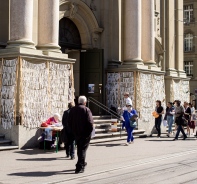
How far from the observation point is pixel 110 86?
70.7ft

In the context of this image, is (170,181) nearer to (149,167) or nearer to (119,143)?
(149,167)

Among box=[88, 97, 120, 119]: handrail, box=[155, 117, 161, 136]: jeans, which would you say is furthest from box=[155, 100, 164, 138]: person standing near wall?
box=[88, 97, 120, 119]: handrail

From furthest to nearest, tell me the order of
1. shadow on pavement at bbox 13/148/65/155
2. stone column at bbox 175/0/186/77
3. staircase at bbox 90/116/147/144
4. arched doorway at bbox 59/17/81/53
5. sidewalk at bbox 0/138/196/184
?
1. stone column at bbox 175/0/186/77
2. arched doorway at bbox 59/17/81/53
3. staircase at bbox 90/116/147/144
4. shadow on pavement at bbox 13/148/65/155
5. sidewalk at bbox 0/138/196/184

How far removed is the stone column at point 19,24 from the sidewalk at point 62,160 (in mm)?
3949

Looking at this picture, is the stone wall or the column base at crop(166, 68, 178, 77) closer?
the stone wall

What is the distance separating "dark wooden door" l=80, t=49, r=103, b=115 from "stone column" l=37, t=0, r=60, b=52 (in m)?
4.78

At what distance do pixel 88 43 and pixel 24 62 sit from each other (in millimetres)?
7199

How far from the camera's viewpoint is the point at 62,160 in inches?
480

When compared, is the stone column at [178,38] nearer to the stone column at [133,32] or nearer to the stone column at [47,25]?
the stone column at [133,32]

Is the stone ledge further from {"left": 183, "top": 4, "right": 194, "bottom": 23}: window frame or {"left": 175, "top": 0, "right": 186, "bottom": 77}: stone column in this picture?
{"left": 183, "top": 4, "right": 194, "bottom": 23}: window frame

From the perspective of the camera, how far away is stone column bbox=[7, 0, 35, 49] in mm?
15188

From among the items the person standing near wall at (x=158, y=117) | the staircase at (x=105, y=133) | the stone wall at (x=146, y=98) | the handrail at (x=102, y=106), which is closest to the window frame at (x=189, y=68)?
the stone wall at (x=146, y=98)

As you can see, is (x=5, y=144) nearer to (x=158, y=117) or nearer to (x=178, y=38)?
(x=158, y=117)

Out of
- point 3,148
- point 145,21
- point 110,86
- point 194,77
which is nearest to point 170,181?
point 3,148
